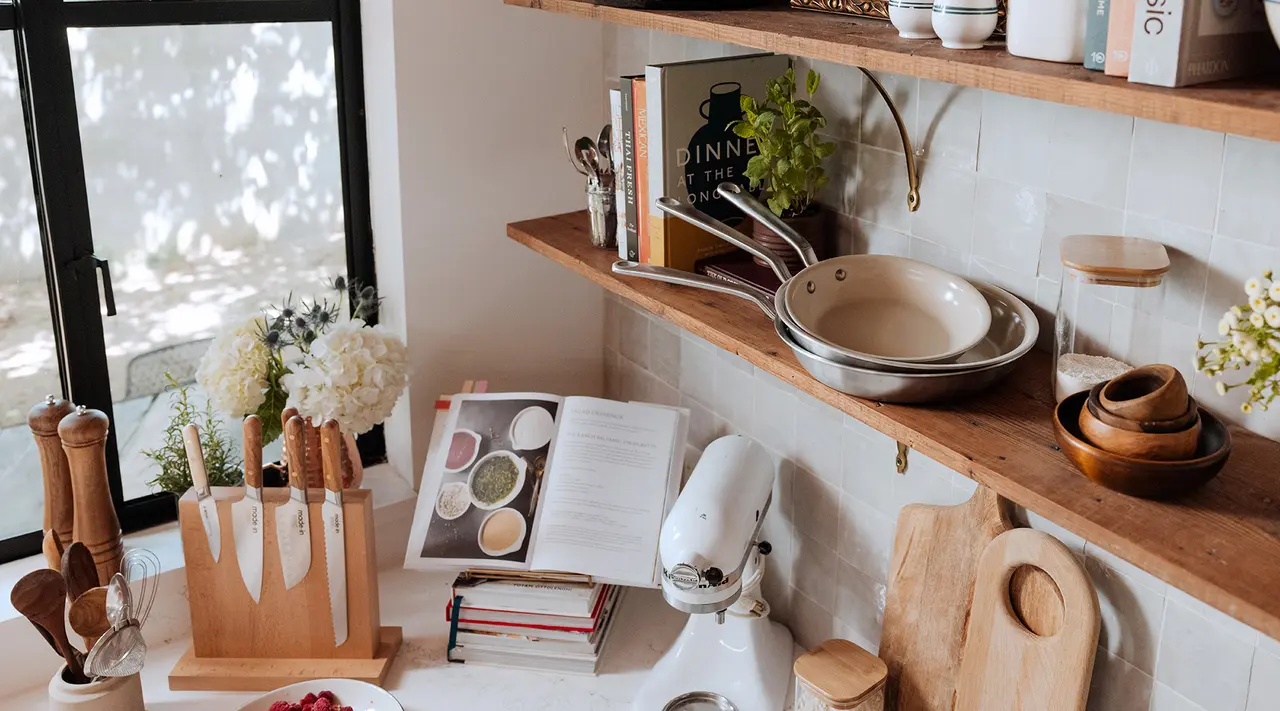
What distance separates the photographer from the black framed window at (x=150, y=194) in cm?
165

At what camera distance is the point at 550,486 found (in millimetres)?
1741

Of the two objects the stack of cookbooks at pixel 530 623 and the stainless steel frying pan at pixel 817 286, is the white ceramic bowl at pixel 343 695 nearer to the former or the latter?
the stack of cookbooks at pixel 530 623

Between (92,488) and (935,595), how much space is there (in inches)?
45.7

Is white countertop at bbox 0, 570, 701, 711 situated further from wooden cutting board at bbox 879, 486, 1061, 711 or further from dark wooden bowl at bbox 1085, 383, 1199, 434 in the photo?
dark wooden bowl at bbox 1085, 383, 1199, 434

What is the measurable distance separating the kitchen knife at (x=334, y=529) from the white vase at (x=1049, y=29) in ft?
3.44

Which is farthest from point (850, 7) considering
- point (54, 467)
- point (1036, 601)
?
point (54, 467)

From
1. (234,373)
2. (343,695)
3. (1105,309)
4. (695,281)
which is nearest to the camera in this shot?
(1105,309)

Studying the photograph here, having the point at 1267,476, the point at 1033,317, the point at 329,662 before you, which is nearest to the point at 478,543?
the point at 329,662

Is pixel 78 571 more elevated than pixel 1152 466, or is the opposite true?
pixel 1152 466

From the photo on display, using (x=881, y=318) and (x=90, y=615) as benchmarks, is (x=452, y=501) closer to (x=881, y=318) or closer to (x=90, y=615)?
(x=90, y=615)

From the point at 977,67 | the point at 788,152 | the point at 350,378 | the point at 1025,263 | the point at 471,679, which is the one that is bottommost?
the point at 471,679

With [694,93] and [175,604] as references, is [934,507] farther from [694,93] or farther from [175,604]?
[175,604]

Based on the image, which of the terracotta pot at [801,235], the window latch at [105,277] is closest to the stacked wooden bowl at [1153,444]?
the terracotta pot at [801,235]

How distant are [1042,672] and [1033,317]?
1.28ft
